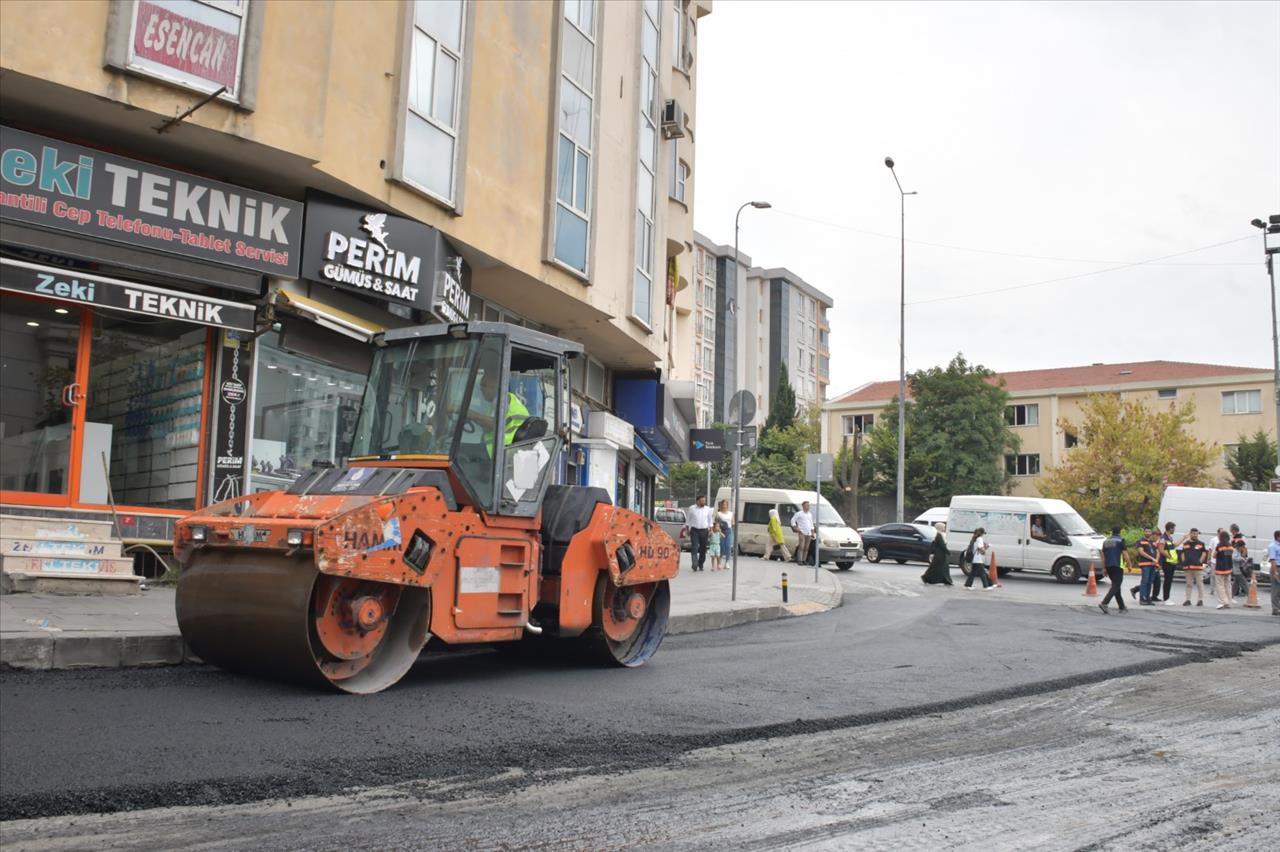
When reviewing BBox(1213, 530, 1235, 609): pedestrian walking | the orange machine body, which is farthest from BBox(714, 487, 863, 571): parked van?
the orange machine body

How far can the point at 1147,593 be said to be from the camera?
22.3m

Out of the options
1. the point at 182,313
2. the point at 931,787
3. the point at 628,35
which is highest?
the point at 628,35

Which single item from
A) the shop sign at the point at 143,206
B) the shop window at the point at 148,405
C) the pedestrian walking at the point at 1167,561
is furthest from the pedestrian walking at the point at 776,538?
the shop window at the point at 148,405

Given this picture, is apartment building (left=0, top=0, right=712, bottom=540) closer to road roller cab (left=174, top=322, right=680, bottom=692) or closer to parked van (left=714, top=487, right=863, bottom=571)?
road roller cab (left=174, top=322, right=680, bottom=692)

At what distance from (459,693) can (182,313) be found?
7024 millimetres

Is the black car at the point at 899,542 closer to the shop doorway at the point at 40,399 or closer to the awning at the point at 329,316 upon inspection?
the awning at the point at 329,316

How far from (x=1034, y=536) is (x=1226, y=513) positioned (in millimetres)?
5666

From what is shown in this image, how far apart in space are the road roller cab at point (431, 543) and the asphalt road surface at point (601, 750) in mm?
367

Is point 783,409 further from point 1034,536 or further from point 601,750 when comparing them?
point 601,750

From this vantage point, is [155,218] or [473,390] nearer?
[473,390]

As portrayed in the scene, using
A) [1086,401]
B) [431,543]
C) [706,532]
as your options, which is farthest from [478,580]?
[1086,401]

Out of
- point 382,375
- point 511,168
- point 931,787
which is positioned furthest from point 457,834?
point 511,168

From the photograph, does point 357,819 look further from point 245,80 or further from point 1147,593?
point 1147,593

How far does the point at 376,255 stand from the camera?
46.5 feet
